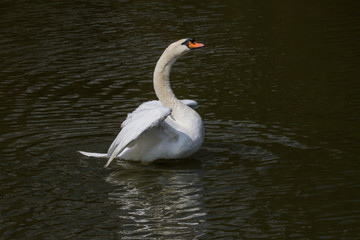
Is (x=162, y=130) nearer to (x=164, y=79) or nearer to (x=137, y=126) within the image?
(x=137, y=126)

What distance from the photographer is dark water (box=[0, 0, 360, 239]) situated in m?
7.23

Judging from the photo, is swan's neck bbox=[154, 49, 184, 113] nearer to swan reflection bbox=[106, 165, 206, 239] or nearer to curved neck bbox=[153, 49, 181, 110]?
curved neck bbox=[153, 49, 181, 110]

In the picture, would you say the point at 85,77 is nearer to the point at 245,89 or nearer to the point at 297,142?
the point at 245,89

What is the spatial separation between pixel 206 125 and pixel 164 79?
1356 millimetres

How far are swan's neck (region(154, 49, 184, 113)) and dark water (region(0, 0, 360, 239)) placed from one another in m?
0.80

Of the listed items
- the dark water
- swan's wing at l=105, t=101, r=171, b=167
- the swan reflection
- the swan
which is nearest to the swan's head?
the swan

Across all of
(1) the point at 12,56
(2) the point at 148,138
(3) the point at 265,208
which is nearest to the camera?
(3) the point at 265,208

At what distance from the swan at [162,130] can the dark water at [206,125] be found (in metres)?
0.21

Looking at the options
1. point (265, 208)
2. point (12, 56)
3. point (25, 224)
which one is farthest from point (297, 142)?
point (12, 56)

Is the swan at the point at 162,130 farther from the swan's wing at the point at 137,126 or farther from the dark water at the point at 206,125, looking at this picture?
the dark water at the point at 206,125

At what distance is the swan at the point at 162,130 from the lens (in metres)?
8.41

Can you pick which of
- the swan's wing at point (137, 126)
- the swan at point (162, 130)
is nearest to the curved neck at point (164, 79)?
the swan at point (162, 130)

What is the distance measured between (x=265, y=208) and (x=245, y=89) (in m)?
5.05

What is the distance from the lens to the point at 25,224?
7258 millimetres
